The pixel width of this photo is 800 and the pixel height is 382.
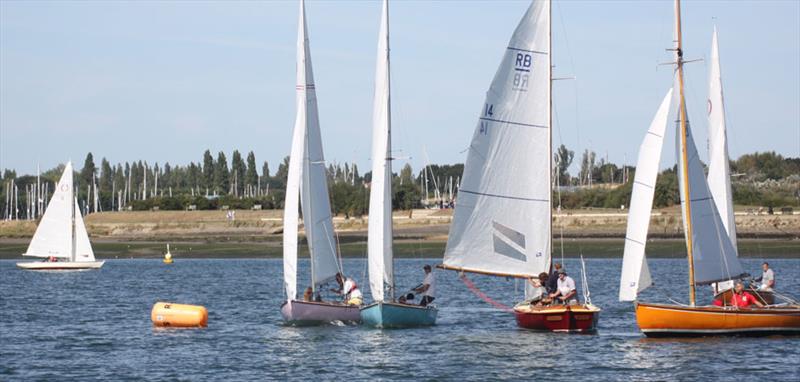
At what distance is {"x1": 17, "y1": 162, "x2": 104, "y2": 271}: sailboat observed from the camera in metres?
82.2

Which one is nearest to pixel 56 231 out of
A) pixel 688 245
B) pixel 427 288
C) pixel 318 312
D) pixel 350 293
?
pixel 350 293

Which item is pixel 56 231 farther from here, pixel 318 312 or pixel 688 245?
pixel 688 245

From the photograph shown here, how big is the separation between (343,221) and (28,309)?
7131cm

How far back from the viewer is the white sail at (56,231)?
82150mm

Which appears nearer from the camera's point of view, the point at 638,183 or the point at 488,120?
the point at 638,183

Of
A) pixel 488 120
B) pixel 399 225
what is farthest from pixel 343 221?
pixel 488 120

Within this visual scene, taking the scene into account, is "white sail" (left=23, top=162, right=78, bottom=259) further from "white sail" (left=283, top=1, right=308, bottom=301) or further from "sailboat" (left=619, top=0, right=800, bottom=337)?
"sailboat" (left=619, top=0, right=800, bottom=337)

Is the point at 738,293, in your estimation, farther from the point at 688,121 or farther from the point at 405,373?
the point at 405,373

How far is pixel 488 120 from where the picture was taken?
37094 mm

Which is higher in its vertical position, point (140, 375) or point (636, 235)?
point (636, 235)

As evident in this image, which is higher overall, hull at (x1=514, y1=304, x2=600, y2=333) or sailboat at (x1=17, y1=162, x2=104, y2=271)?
sailboat at (x1=17, y1=162, x2=104, y2=271)

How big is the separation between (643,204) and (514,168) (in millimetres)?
4510

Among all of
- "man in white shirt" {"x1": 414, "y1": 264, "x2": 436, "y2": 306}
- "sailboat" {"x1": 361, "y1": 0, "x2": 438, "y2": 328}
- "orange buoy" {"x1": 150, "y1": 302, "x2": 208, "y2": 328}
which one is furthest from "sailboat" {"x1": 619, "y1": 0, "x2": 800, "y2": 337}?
"orange buoy" {"x1": 150, "y1": 302, "x2": 208, "y2": 328}

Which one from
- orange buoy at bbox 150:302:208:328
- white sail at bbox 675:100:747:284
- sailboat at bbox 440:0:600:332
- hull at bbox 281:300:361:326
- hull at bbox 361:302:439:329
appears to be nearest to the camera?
white sail at bbox 675:100:747:284
